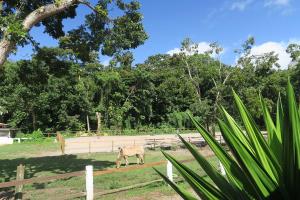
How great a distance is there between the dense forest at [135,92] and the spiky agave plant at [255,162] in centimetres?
3261

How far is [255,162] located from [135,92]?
210 ft

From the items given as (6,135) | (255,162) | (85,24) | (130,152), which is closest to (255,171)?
(255,162)

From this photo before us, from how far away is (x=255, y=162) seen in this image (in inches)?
81.0

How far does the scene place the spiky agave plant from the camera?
1970 millimetres

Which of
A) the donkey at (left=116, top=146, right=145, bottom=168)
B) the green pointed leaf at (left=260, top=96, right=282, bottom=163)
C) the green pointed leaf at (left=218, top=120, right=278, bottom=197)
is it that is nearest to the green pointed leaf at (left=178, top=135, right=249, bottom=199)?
the green pointed leaf at (left=218, top=120, right=278, bottom=197)

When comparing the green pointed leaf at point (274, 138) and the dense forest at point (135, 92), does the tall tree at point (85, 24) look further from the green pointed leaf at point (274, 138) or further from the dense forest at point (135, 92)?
the dense forest at point (135, 92)

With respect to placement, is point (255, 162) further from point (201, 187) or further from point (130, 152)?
point (130, 152)

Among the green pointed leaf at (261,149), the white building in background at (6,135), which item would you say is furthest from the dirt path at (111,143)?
the green pointed leaf at (261,149)

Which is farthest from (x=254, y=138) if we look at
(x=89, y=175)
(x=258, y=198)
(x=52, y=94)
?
(x=52, y=94)

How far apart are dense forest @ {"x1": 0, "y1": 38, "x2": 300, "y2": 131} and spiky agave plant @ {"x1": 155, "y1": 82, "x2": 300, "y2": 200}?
1284 inches

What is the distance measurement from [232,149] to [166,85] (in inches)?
2543

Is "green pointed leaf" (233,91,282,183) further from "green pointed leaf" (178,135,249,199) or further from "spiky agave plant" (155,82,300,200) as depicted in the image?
"green pointed leaf" (178,135,249,199)

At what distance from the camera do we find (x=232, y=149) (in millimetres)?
2115

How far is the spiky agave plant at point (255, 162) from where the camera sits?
77.5 inches
